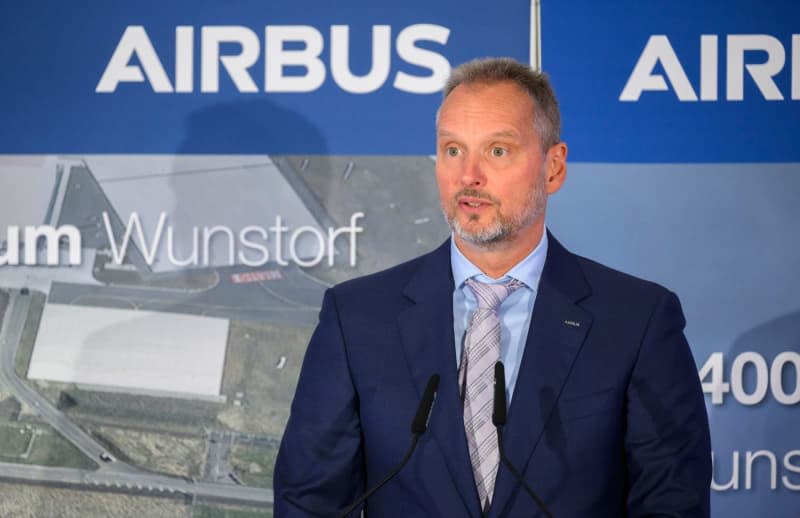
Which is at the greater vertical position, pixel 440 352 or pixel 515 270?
pixel 515 270

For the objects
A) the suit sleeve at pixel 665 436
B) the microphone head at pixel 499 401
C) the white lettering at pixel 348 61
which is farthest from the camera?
the white lettering at pixel 348 61

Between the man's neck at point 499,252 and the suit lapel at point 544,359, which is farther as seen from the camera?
the man's neck at point 499,252

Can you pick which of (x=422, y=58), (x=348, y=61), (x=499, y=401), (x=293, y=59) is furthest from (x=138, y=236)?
(x=499, y=401)

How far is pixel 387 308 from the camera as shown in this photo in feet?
6.29

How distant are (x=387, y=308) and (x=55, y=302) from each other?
5.27 ft

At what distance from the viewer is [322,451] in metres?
1.79

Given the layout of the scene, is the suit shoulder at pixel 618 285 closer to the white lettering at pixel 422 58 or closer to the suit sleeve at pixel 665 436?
the suit sleeve at pixel 665 436

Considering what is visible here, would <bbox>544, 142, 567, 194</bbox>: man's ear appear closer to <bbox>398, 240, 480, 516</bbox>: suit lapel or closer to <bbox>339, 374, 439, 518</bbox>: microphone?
<bbox>398, 240, 480, 516</bbox>: suit lapel

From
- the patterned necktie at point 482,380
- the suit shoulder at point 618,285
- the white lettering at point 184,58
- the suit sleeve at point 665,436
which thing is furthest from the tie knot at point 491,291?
the white lettering at point 184,58

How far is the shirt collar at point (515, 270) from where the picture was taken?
1.92 meters

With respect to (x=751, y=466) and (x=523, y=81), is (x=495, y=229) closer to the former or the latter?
(x=523, y=81)

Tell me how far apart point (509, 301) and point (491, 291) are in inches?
1.8

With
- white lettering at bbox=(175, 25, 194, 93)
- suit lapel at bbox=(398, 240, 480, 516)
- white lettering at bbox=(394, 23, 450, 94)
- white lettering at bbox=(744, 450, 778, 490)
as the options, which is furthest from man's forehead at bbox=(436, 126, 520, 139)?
white lettering at bbox=(744, 450, 778, 490)

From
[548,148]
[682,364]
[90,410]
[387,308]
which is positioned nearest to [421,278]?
[387,308]
